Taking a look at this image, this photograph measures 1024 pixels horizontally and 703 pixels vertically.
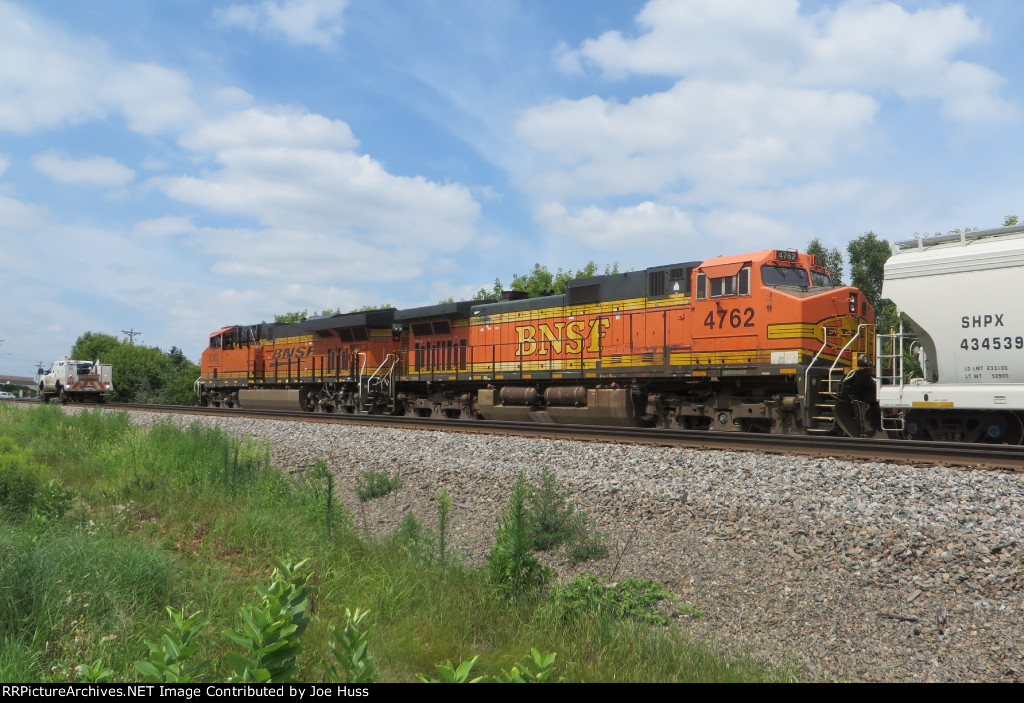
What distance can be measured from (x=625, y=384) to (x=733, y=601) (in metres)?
10.3

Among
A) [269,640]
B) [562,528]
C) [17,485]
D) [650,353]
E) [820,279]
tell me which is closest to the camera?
[269,640]

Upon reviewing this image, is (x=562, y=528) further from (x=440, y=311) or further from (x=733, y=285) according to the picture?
(x=440, y=311)

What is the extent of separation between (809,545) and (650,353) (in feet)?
30.6

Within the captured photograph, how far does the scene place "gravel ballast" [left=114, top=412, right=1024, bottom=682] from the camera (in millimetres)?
5055

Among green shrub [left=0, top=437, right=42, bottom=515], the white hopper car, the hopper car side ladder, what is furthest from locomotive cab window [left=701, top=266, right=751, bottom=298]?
green shrub [left=0, top=437, right=42, bottom=515]

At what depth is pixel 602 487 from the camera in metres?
8.16

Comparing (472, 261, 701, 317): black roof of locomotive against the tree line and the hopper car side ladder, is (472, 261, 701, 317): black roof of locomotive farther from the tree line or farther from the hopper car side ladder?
the tree line

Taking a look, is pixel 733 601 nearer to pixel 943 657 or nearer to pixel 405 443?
pixel 943 657

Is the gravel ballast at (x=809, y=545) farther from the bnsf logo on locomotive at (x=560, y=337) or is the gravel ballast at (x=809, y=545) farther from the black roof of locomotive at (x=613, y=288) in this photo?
the bnsf logo on locomotive at (x=560, y=337)

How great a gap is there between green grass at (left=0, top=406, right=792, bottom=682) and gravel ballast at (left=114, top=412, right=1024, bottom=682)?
2.49ft

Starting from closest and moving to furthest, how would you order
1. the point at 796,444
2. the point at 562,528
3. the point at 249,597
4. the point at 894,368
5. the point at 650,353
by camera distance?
Result: the point at 249,597 < the point at 562,528 < the point at 796,444 < the point at 894,368 < the point at 650,353

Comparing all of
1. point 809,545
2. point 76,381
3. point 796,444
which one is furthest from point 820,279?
point 76,381

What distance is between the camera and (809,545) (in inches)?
244
